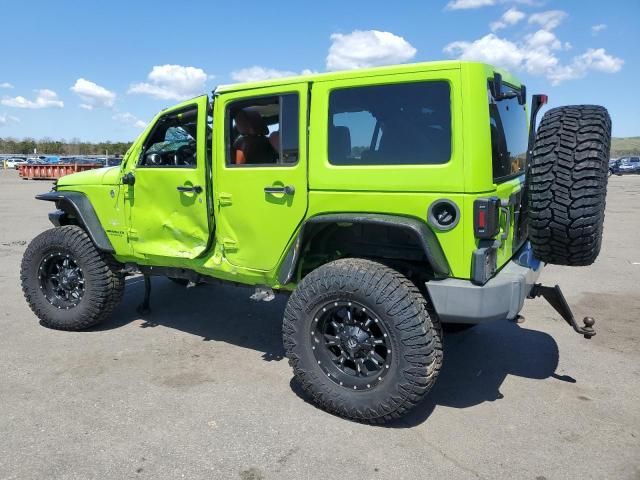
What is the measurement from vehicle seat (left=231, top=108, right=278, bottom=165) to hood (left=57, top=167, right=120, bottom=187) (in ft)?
4.39

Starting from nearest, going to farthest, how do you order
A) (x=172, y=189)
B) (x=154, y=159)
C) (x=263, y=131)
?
(x=263, y=131) → (x=172, y=189) → (x=154, y=159)

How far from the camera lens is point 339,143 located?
10.8 feet

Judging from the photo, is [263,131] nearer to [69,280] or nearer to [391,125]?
[391,125]

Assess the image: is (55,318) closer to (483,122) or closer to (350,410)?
(350,410)

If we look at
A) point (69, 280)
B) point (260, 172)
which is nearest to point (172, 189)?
point (260, 172)

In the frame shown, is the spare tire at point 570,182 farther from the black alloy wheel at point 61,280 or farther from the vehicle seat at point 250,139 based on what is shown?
the black alloy wheel at point 61,280

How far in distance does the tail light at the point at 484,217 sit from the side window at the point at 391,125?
0.33 meters

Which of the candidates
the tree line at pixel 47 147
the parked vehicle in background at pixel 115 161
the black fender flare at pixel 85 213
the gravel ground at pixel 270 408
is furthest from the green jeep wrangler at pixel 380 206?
the tree line at pixel 47 147

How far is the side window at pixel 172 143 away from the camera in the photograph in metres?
4.18

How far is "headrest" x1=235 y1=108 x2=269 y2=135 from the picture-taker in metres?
Result: 3.75

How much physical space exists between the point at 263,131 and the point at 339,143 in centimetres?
73

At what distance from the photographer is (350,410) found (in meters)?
3.17

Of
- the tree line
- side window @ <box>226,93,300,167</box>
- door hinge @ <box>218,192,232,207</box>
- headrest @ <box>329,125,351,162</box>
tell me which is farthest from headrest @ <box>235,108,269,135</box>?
the tree line

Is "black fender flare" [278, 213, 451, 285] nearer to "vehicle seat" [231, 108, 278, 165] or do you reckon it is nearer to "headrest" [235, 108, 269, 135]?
"vehicle seat" [231, 108, 278, 165]
